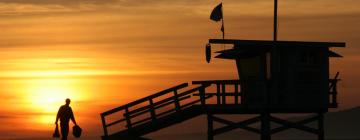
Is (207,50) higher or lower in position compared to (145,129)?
higher

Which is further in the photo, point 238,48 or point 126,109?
point 238,48

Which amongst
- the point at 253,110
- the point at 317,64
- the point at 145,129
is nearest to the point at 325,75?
the point at 317,64

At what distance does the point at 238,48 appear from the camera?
154 ft

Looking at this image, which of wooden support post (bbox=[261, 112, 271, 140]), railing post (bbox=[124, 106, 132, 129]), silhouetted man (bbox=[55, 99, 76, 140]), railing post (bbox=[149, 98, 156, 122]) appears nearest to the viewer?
silhouetted man (bbox=[55, 99, 76, 140])

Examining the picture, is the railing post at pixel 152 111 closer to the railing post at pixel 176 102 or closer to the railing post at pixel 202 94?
the railing post at pixel 176 102

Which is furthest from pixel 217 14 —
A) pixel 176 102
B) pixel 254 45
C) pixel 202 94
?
pixel 176 102

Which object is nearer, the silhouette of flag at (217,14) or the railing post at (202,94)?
the railing post at (202,94)

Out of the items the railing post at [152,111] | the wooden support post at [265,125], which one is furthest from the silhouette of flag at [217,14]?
the railing post at [152,111]

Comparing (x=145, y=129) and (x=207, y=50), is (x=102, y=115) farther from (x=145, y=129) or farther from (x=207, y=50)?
(x=207, y=50)

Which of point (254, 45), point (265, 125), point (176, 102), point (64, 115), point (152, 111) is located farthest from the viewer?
point (265, 125)

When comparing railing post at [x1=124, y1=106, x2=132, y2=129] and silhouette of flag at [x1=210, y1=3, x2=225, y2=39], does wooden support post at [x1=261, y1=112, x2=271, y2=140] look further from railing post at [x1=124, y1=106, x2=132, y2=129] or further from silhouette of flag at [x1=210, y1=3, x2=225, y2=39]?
railing post at [x1=124, y1=106, x2=132, y2=129]

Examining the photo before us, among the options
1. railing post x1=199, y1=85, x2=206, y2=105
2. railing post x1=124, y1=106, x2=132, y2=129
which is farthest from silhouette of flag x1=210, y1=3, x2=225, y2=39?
railing post x1=124, y1=106, x2=132, y2=129

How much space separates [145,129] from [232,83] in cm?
427

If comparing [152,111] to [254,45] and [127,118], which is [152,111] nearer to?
[127,118]
